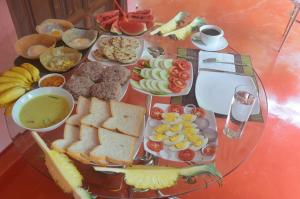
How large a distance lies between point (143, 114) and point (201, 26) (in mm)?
651

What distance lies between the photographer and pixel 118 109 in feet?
3.46

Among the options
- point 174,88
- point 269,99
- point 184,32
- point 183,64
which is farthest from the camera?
point 269,99

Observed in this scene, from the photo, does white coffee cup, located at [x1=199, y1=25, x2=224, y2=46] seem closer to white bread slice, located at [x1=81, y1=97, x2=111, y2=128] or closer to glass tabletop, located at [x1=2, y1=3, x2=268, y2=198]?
glass tabletop, located at [x1=2, y1=3, x2=268, y2=198]

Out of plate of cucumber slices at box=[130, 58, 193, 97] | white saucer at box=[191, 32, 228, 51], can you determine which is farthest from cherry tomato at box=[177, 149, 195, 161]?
white saucer at box=[191, 32, 228, 51]

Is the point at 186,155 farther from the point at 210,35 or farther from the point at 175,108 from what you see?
the point at 210,35

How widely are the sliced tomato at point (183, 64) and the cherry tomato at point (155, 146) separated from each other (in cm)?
42

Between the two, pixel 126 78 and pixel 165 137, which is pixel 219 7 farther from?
pixel 165 137

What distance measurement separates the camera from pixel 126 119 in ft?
3.38

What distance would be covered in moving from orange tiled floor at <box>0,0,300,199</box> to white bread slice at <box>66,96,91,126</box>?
63cm

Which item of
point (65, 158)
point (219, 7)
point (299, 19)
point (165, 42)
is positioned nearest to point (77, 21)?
point (165, 42)

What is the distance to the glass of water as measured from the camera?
104cm

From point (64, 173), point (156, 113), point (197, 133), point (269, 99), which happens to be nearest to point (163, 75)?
point (156, 113)

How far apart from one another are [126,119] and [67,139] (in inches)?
8.5

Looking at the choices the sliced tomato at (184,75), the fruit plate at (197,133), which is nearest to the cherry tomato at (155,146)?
the fruit plate at (197,133)
